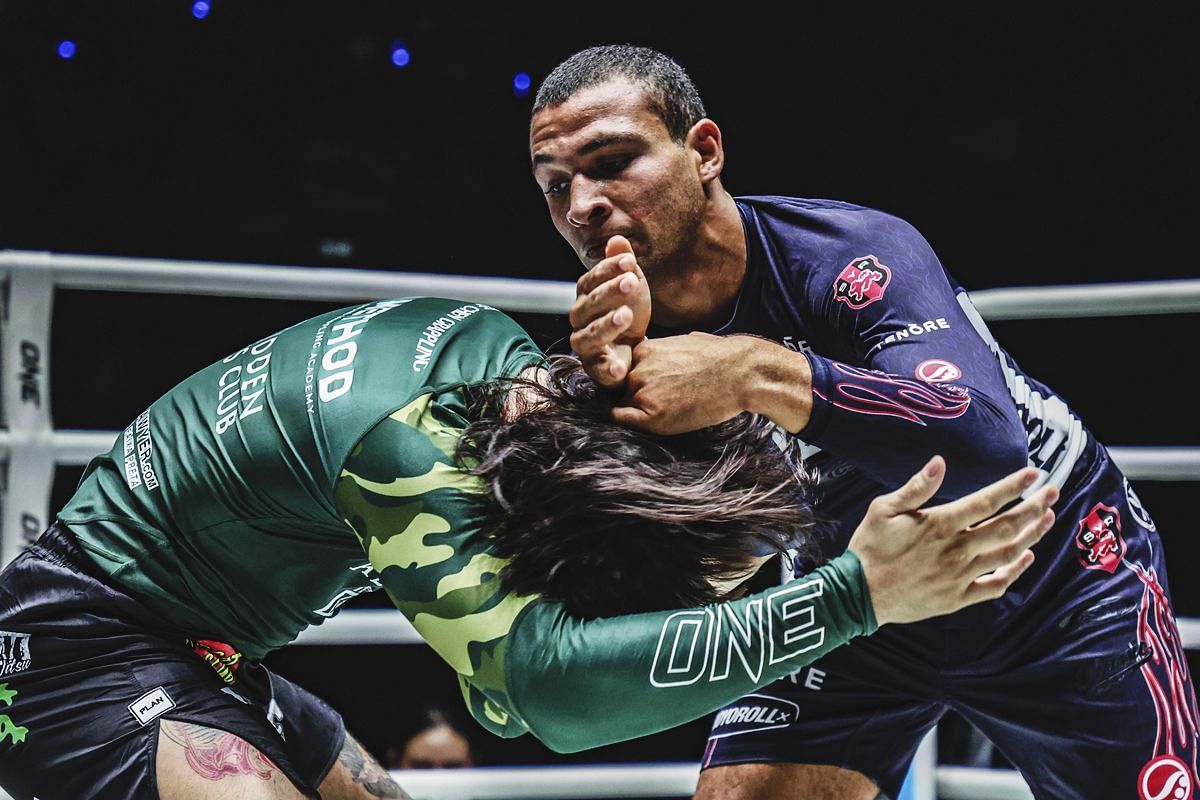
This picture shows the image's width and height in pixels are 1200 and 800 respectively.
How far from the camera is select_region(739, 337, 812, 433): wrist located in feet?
4.24

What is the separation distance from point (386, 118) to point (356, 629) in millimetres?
3146

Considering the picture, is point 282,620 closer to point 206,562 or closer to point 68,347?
point 206,562

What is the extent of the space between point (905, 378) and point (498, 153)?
3774mm

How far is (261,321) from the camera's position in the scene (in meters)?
4.28

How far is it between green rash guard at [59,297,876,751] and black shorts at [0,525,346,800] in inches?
1.2

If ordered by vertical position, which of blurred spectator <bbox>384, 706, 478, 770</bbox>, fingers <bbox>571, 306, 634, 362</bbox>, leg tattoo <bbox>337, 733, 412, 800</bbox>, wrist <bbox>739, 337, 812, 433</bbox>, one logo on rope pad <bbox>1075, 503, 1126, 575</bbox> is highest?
fingers <bbox>571, 306, 634, 362</bbox>

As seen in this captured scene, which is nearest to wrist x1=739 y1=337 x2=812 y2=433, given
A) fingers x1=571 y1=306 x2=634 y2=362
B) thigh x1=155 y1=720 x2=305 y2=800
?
fingers x1=571 y1=306 x2=634 y2=362

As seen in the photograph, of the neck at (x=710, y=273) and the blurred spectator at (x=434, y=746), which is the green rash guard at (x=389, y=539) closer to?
the neck at (x=710, y=273)

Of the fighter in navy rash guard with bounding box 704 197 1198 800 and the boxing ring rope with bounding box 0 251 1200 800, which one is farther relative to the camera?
the boxing ring rope with bounding box 0 251 1200 800

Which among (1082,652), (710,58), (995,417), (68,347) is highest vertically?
(710,58)

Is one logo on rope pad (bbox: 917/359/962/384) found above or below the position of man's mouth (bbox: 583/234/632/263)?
below

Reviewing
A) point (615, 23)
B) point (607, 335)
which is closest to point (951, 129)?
point (615, 23)

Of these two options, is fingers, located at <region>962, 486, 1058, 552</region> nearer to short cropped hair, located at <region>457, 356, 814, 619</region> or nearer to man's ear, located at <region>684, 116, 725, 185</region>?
short cropped hair, located at <region>457, 356, 814, 619</region>

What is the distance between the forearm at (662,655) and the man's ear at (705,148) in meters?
0.73
